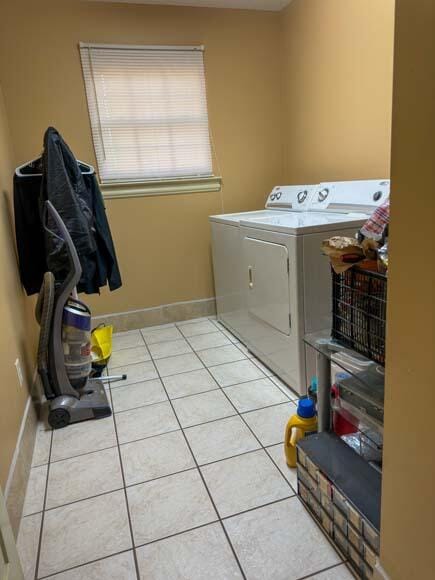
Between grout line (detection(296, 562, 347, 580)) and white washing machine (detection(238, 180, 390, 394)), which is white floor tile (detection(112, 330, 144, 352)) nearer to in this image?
white washing machine (detection(238, 180, 390, 394))

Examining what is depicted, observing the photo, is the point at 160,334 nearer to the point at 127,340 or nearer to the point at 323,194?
the point at 127,340

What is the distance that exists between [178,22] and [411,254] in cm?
298

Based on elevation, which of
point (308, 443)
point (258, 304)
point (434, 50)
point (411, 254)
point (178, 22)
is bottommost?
point (308, 443)

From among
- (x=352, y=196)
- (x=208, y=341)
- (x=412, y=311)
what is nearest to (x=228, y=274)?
(x=208, y=341)

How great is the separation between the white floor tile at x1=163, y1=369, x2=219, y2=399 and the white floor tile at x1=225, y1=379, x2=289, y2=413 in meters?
0.14

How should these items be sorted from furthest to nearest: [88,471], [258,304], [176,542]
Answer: [258,304]
[88,471]
[176,542]

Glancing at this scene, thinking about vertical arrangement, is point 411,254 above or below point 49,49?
below

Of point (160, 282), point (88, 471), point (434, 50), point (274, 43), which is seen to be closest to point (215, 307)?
point (160, 282)

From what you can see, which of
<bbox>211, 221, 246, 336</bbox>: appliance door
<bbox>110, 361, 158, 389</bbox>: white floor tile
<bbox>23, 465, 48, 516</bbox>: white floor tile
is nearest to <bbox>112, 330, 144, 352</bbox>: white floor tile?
<bbox>110, 361, 158, 389</bbox>: white floor tile

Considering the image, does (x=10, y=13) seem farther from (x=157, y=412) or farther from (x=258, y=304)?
(x=157, y=412)

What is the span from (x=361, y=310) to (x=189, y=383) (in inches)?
59.1

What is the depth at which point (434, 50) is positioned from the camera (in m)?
0.66

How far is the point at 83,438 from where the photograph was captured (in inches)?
76.0

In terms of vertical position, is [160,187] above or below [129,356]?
above
